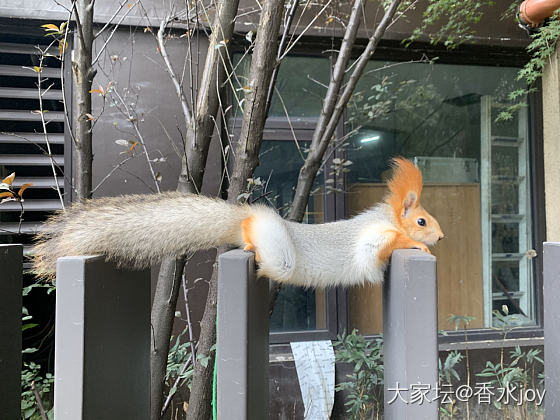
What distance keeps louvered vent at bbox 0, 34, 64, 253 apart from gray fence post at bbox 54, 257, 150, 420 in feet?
5.44

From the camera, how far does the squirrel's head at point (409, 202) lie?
3.63 feet

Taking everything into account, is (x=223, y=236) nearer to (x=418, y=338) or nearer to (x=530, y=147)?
(x=418, y=338)

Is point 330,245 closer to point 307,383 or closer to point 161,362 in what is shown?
point 161,362

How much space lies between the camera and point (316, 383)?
2.39 meters

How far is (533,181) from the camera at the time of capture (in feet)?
9.97

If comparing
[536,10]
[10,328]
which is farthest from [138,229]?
[536,10]

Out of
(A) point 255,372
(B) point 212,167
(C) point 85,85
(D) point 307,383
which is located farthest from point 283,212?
(A) point 255,372

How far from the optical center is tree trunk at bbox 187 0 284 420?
1.28 m

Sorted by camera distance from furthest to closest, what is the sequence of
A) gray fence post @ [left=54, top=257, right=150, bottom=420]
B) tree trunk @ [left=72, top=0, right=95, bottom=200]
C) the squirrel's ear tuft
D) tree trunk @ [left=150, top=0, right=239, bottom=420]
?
1. tree trunk @ [left=150, top=0, right=239, bottom=420]
2. tree trunk @ [left=72, top=0, right=95, bottom=200]
3. the squirrel's ear tuft
4. gray fence post @ [left=54, top=257, right=150, bottom=420]

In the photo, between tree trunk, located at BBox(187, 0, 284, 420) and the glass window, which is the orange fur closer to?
tree trunk, located at BBox(187, 0, 284, 420)

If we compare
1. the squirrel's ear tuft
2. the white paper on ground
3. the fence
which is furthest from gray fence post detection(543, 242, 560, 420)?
the white paper on ground

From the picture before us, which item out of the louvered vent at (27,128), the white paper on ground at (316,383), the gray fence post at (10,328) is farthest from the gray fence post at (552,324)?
the louvered vent at (27,128)

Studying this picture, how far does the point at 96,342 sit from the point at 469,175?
2.90 meters

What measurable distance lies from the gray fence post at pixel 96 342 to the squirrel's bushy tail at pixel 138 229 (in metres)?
0.06
